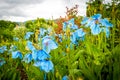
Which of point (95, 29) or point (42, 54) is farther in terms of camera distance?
point (95, 29)

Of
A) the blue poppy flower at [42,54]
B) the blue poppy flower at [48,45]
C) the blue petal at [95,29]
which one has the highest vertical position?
the blue petal at [95,29]

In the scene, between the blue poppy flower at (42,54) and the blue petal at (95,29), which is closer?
the blue poppy flower at (42,54)

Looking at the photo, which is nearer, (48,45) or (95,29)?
(48,45)

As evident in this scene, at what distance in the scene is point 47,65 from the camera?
2.48 metres

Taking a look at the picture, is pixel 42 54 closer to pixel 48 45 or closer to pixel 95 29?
pixel 48 45

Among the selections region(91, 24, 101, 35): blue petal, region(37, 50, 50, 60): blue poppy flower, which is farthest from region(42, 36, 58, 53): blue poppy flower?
region(91, 24, 101, 35): blue petal

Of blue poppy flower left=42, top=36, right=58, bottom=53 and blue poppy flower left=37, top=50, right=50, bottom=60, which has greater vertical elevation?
blue poppy flower left=42, top=36, right=58, bottom=53

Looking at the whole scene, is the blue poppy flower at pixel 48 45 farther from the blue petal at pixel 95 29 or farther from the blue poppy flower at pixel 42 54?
the blue petal at pixel 95 29

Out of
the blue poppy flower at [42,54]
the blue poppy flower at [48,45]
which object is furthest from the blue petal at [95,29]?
the blue poppy flower at [42,54]

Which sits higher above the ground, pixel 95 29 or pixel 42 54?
pixel 95 29

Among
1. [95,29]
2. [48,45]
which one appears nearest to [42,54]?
[48,45]

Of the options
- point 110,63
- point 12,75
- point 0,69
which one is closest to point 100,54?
point 110,63

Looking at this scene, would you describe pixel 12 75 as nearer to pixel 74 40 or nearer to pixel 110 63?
pixel 74 40

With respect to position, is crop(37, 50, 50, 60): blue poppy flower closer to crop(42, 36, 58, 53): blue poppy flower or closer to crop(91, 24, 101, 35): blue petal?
crop(42, 36, 58, 53): blue poppy flower
